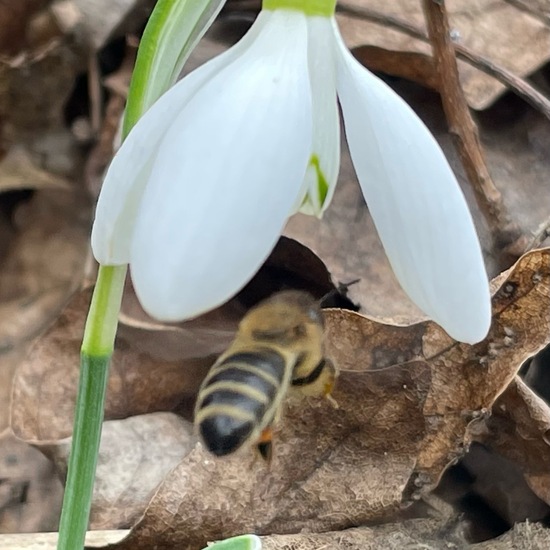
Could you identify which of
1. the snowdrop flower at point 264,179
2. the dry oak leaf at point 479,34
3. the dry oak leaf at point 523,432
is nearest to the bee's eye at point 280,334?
the dry oak leaf at point 523,432

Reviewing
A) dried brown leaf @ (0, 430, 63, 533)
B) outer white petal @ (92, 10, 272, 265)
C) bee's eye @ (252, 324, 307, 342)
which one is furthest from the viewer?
dried brown leaf @ (0, 430, 63, 533)

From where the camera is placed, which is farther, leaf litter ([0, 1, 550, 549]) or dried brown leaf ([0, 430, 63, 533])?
dried brown leaf ([0, 430, 63, 533])

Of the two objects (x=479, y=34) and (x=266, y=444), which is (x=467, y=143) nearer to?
(x=479, y=34)

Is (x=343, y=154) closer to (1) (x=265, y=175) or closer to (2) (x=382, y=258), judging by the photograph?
(2) (x=382, y=258)

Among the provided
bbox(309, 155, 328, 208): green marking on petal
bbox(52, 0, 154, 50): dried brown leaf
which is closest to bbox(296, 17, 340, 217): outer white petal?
bbox(309, 155, 328, 208): green marking on petal

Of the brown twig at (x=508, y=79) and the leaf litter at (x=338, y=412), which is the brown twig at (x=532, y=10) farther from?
the leaf litter at (x=338, y=412)

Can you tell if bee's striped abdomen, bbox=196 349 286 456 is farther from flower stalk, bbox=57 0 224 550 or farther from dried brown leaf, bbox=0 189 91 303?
dried brown leaf, bbox=0 189 91 303
